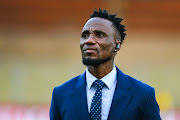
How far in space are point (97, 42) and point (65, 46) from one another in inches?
488

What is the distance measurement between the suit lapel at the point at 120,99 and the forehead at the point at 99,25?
0.39 meters

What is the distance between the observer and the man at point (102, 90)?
8.59ft

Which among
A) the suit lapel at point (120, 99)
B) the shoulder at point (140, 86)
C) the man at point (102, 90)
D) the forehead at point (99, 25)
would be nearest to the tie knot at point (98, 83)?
the man at point (102, 90)

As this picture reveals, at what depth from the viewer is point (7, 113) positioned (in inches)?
397

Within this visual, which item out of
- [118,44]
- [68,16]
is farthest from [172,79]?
[118,44]

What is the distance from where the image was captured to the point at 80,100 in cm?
269

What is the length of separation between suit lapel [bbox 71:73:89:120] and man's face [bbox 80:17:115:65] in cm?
22

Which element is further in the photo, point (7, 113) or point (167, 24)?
point (167, 24)

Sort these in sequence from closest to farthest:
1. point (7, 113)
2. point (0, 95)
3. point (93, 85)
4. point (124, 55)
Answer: point (93, 85) < point (7, 113) < point (0, 95) < point (124, 55)

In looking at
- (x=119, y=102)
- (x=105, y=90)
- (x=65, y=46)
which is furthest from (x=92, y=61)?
(x=65, y=46)

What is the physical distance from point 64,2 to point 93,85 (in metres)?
13.8

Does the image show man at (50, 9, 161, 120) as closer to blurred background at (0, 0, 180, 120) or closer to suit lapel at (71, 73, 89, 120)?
suit lapel at (71, 73, 89, 120)

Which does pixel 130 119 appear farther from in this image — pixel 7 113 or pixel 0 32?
pixel 0 32

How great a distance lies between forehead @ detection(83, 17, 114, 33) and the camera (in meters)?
2.73
